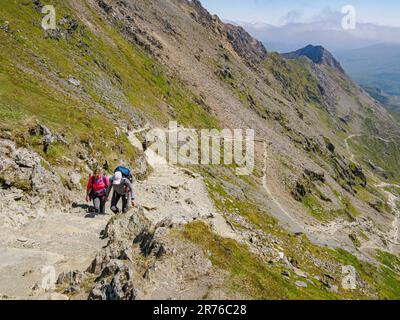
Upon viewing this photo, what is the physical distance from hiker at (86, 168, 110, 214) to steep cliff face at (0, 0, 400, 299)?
5.34 feet

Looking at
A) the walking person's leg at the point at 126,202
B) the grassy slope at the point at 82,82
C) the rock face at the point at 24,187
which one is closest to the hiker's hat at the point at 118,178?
the walking person's leg at the point at 126,202

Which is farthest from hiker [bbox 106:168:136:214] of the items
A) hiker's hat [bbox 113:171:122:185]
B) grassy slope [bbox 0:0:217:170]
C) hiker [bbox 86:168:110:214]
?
grassy slope [bbox 0:0:217:170]

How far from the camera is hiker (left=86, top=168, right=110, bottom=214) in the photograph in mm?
26297

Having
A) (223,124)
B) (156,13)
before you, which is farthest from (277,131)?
(156,13)

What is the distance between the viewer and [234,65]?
190 metres

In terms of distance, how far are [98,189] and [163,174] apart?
26.3m

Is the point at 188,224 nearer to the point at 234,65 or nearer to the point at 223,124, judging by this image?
the point at 223,124

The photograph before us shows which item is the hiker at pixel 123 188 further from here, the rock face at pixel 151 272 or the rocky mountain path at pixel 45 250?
the rock face at pixel 151 272

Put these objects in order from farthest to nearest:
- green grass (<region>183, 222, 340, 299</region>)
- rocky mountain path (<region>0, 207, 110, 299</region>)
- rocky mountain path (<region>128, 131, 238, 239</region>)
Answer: rocky mountain path (<region>128, 131, 238, 239</region>)
rocky mountain path (<region>0, 207, 110, 299</region>)
green grass (<region>183, 222, 340, 299</region>)

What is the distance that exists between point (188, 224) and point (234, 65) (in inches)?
7036

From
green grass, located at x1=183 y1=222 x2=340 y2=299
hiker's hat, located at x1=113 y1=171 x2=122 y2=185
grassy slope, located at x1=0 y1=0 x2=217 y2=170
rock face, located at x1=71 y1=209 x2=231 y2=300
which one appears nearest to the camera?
rock face, located at x1=71 y1=209 x2=231 y2=300

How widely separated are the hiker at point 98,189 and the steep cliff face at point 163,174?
1627 millimetres

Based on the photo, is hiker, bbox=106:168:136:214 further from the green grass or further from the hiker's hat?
the green grass

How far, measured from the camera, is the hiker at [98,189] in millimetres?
26297
